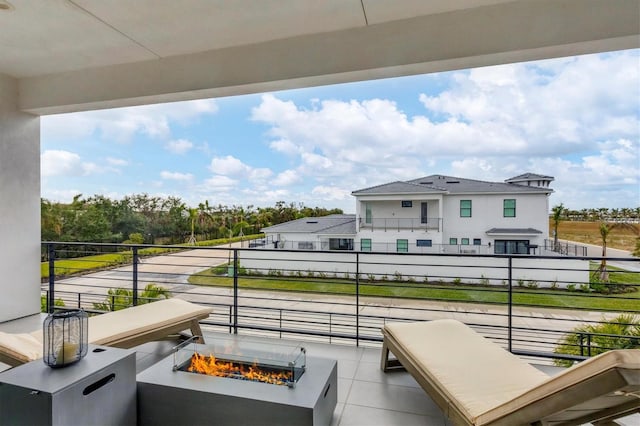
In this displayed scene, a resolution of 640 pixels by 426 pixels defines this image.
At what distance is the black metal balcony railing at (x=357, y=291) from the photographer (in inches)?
116

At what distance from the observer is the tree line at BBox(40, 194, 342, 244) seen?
5.94 metres

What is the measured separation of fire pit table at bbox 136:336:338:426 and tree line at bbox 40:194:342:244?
13.8 feet

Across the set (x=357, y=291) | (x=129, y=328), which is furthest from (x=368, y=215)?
(x=129, y=328)

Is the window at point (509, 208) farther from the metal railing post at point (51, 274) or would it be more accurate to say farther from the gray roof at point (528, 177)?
the metal railing post at point (51, 274)

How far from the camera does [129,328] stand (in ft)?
7.52

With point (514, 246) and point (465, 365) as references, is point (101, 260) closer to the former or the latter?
point (465, 365)

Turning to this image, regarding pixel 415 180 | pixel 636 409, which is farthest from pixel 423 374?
pixel 415 180

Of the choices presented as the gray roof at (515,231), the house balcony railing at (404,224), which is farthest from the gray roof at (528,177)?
the house balcony railing at (404,224)

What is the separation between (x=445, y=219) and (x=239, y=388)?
8367 millimetres

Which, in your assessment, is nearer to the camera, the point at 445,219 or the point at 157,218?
the point at 157,218

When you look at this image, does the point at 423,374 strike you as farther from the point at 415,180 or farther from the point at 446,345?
the point at 415,180

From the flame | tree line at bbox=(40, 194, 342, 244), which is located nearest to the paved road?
tree line at bbox=(40, 194, 342, 244)

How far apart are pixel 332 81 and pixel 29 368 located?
2.65 metres

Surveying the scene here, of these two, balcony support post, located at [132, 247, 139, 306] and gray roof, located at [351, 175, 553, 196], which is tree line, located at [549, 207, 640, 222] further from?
balcony support post, located at [132, 247, 139, 306]
